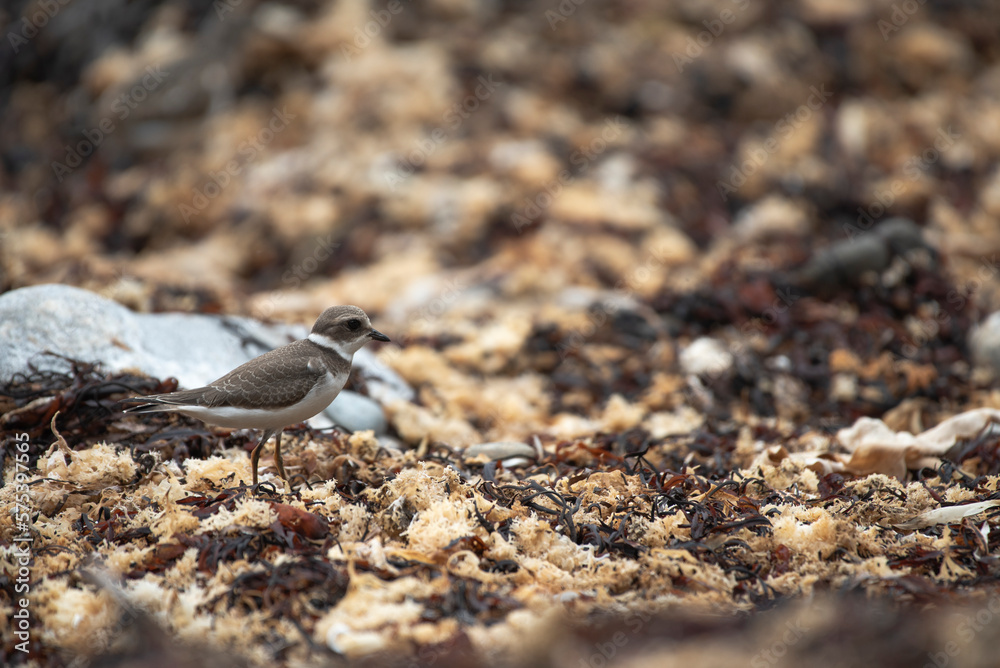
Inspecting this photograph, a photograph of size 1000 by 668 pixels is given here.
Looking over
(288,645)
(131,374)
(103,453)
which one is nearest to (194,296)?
(131,374)

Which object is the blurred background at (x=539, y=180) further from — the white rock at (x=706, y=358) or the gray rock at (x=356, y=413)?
the gray rock at (x=356, y=413)

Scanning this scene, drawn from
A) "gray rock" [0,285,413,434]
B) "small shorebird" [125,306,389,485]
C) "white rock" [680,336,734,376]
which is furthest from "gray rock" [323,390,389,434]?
"white rock" [680,336,734,376]

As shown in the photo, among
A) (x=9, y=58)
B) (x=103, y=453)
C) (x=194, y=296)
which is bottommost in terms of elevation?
(x=194, y=296)

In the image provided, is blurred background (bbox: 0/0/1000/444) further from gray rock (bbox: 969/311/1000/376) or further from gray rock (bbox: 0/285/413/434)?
gray rock (bbox: 0/285/413/434)

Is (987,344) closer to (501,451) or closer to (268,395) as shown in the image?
(501,451)

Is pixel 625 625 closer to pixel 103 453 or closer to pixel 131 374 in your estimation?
pixel 103 453

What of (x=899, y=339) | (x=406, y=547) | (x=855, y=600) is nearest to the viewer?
(x=855, y=600)

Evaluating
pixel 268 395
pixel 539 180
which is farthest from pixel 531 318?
pixel 268 395

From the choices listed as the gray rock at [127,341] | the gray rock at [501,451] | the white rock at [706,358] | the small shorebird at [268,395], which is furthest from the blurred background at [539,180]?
the small shorebird at [268,395]
